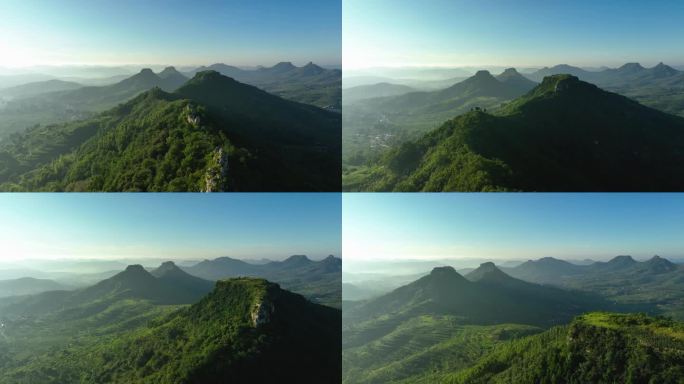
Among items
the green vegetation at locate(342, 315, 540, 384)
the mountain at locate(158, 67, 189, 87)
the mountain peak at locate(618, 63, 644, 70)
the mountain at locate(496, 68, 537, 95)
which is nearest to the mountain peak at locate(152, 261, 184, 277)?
the mountain at locate(158, 67, 189, 87)

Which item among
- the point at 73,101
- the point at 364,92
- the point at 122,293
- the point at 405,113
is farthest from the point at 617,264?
the point at 73,101

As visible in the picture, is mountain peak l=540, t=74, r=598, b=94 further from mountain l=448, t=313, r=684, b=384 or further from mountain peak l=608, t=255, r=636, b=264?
mountain l=448, t=313, r=684, b=384

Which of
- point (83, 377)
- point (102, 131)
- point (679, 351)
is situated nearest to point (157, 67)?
point (102, 131)

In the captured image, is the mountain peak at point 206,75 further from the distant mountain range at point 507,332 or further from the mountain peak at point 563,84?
the mountain peak at point 563,84

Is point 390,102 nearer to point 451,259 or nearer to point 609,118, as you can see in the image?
point 451,259

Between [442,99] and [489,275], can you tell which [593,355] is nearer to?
[489,275]

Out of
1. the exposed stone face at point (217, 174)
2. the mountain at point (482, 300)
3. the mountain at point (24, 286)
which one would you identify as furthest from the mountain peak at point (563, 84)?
the mountain at point (24, 286)
